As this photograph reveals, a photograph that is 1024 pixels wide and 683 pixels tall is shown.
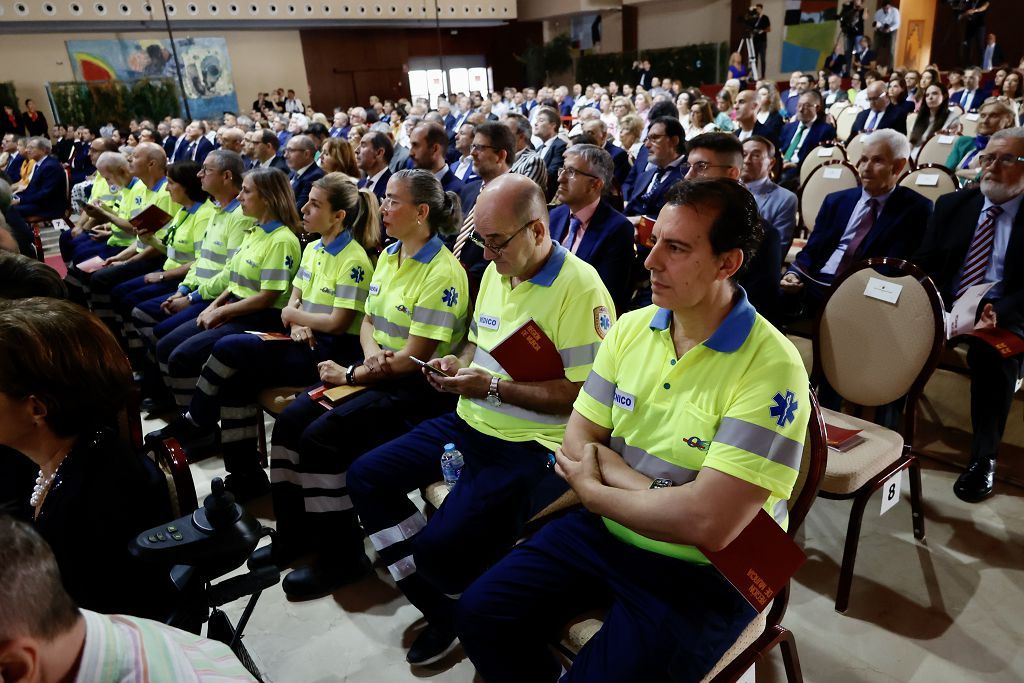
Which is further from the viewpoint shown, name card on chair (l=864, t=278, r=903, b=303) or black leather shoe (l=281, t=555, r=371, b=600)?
black leather shoe (l=281, t=555, r=371, b=600)

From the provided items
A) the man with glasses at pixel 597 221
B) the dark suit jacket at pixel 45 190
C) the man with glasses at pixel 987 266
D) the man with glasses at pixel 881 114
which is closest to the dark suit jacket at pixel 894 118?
the man with glasses at pixel 881 114

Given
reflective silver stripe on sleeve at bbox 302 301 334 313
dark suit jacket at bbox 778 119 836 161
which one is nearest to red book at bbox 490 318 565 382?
reflective silver stripe on sleeve at bbox 302 301 334 313

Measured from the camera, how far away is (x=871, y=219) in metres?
3.11

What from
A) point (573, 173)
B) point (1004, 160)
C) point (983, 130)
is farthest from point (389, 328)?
point (983, 130)

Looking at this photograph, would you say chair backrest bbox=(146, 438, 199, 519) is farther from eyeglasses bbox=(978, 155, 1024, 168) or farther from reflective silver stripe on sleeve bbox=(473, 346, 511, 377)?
eyeglasses bbox=(978, 155, 1024, 168)

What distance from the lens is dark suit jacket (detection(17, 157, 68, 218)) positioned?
7699 mm

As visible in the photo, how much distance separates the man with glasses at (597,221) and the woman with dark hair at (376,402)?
73 cm

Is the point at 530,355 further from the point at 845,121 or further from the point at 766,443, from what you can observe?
the point at 845,121

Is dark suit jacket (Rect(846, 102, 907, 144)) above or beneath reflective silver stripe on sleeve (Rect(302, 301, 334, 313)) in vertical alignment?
above

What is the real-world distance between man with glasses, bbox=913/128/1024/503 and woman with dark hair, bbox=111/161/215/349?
4.00m

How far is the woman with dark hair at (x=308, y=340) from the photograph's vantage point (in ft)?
9.23

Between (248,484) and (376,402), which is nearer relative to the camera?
(376,402)

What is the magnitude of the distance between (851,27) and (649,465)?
17.0 metres

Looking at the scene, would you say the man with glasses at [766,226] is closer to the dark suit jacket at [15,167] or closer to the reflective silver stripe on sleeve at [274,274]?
the reflective silver stripe on sleeve at [274,274]
